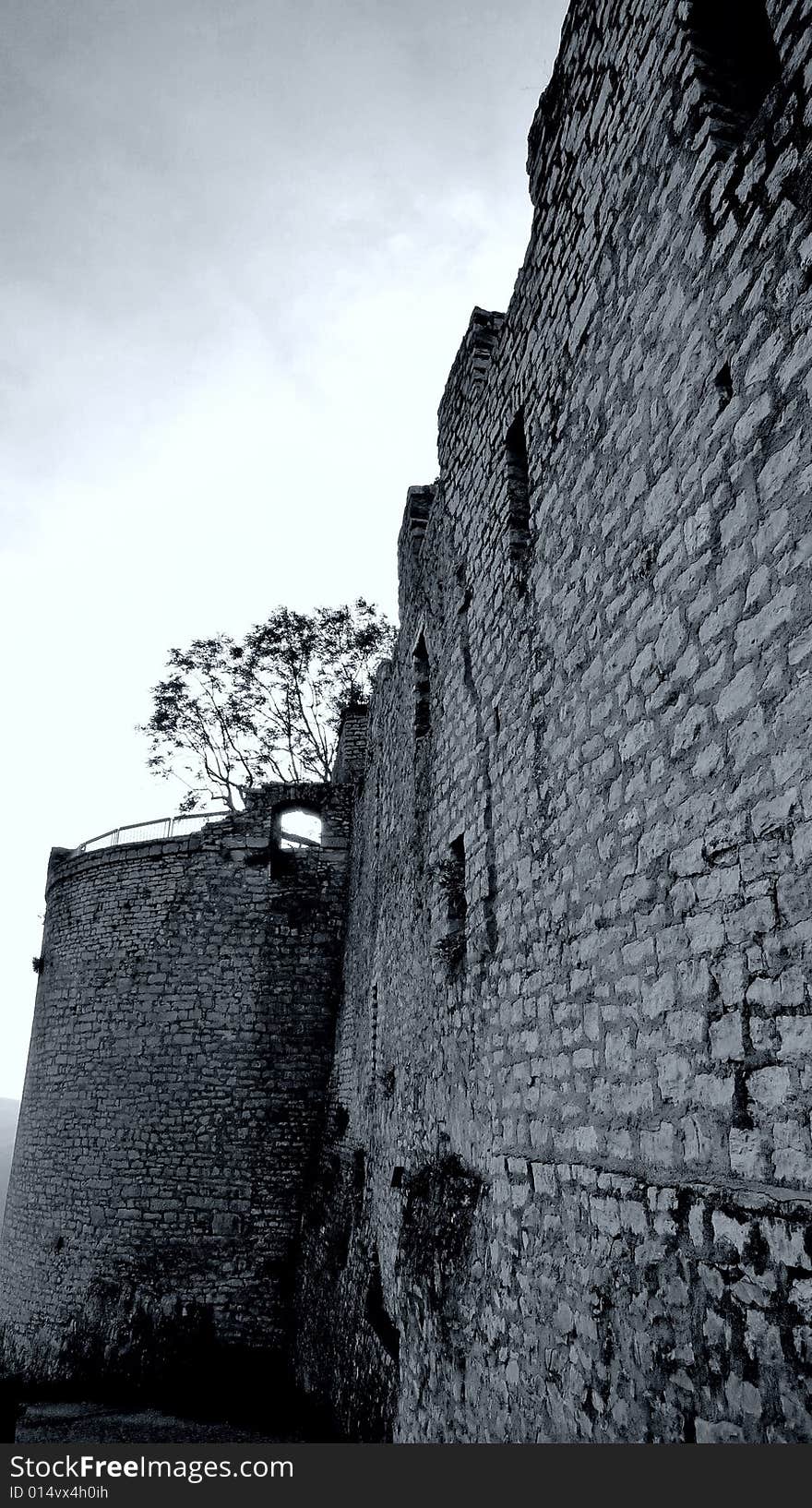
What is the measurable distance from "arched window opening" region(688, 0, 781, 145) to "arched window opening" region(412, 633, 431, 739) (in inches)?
189

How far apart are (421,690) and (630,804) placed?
14.4 ft

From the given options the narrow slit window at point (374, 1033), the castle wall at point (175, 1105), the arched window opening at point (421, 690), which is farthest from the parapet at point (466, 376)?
the castle wall at point (175, 1105)

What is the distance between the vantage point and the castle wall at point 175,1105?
11562mm

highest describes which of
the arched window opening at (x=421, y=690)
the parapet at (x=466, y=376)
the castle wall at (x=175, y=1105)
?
the parapet at (x=466, y=376)

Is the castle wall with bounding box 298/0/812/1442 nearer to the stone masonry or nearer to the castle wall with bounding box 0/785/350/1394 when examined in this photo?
the stone masonry

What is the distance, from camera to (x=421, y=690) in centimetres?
775

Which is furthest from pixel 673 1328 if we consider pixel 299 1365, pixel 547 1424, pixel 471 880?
pixel 299 1365

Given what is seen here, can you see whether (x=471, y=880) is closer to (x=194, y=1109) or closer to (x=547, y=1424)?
(x=547, y=1424)

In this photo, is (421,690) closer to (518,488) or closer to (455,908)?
(455,908)

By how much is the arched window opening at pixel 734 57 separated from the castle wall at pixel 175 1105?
38.5 ft

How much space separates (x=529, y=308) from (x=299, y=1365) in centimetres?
1135

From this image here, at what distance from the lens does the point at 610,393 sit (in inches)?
153

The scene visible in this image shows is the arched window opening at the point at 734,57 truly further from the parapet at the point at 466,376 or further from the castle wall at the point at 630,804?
the parapet at the point at 466,376

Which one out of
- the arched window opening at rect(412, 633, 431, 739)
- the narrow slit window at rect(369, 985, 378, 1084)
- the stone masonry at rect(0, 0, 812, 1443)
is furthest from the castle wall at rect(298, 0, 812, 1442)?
the narrow slit window at rect(369, 985, 378, 1084)
